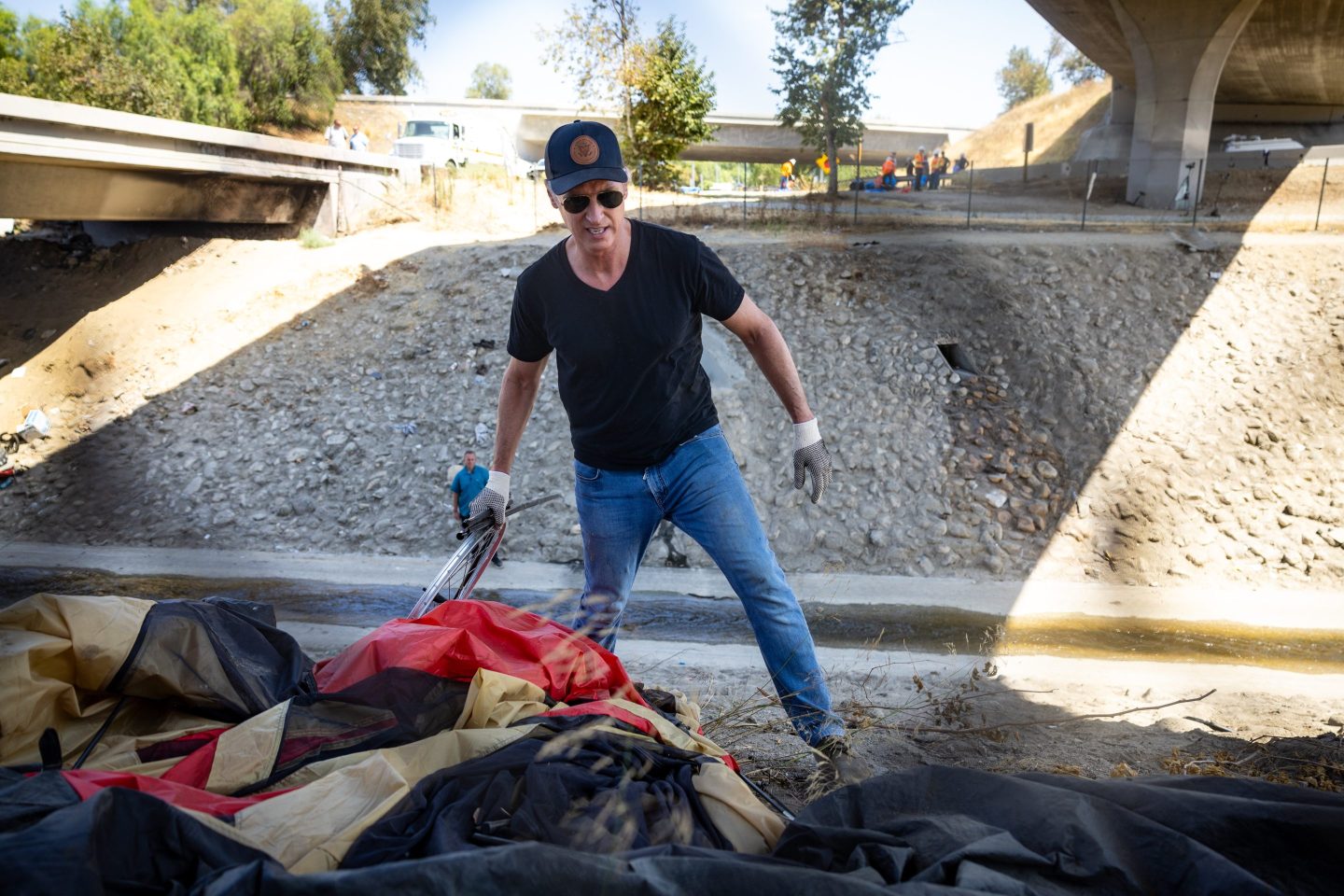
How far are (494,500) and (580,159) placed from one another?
1620 millimetres

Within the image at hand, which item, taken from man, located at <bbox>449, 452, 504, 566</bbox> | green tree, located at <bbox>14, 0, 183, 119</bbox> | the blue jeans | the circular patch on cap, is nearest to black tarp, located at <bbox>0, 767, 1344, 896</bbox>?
the blue jeans

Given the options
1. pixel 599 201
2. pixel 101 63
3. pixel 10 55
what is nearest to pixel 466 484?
pixel 599 201

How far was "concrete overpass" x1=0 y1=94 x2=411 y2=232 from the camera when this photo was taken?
35.5ft

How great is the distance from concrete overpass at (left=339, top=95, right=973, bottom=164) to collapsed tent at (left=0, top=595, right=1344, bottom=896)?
39216 millimetres

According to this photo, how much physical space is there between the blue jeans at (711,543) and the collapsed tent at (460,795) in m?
0.60

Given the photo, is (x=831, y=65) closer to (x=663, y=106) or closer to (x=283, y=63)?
(x=663, y=106)

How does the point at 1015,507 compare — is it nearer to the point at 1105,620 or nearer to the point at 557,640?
the point at 1105,620

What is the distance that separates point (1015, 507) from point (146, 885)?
8.49 m

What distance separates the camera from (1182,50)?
68.3 ft

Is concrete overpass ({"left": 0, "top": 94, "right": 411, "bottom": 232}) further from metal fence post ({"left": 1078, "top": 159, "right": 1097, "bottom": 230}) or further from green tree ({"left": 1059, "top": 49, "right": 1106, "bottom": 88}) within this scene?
green tree ({"left": 1059, "top": 49, "right": 1106, "bottom": 88})

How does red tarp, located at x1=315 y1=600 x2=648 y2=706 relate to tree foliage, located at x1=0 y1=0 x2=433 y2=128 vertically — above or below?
below

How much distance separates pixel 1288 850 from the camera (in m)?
1.99

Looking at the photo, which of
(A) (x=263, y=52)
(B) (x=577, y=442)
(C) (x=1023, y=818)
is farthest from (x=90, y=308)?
(A) (x=263, y=52)

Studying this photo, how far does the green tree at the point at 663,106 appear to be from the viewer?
20016 mm
